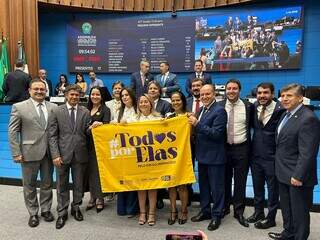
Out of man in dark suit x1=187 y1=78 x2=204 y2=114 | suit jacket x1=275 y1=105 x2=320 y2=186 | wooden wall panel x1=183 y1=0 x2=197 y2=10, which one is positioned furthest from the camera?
wooden wall panel x1=183 y1=0 x2=197 y2=10

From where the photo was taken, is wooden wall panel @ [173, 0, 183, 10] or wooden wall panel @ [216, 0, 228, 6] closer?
wooden wall panel @ [216, 0, 228, 6]

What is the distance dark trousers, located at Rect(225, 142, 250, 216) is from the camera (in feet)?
11.4

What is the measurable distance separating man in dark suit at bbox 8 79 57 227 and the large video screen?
6.38 metres

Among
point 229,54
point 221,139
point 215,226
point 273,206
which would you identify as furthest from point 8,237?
point 229,54

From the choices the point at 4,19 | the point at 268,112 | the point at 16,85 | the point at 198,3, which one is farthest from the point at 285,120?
the point at 4,19

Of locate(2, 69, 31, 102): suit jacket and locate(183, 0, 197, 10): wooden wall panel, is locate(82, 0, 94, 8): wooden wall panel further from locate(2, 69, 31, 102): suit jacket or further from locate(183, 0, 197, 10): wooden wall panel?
locate(2, 69, 31, 102): suit jacket

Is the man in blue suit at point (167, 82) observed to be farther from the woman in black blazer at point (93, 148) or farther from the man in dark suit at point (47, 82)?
the man in dark suit at point (47, 82)

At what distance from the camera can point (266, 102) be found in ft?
10.9

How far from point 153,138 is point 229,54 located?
6.13m

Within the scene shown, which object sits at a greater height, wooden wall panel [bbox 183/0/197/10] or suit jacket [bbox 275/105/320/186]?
wooden wall panel [bbox 183/0/197/10]

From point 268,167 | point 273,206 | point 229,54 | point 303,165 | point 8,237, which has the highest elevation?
point 229,54

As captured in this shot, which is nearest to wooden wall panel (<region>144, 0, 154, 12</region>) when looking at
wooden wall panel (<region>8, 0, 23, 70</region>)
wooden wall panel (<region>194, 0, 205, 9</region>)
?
wooden wall panel (<region>194, 0, 205, 9</region>)

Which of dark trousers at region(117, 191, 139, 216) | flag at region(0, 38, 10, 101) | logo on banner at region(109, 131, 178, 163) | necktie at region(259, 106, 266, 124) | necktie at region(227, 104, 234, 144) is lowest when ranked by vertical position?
dark trousers at region(117, 191, 139, 216)

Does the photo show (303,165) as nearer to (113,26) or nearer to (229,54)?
(229,54)
